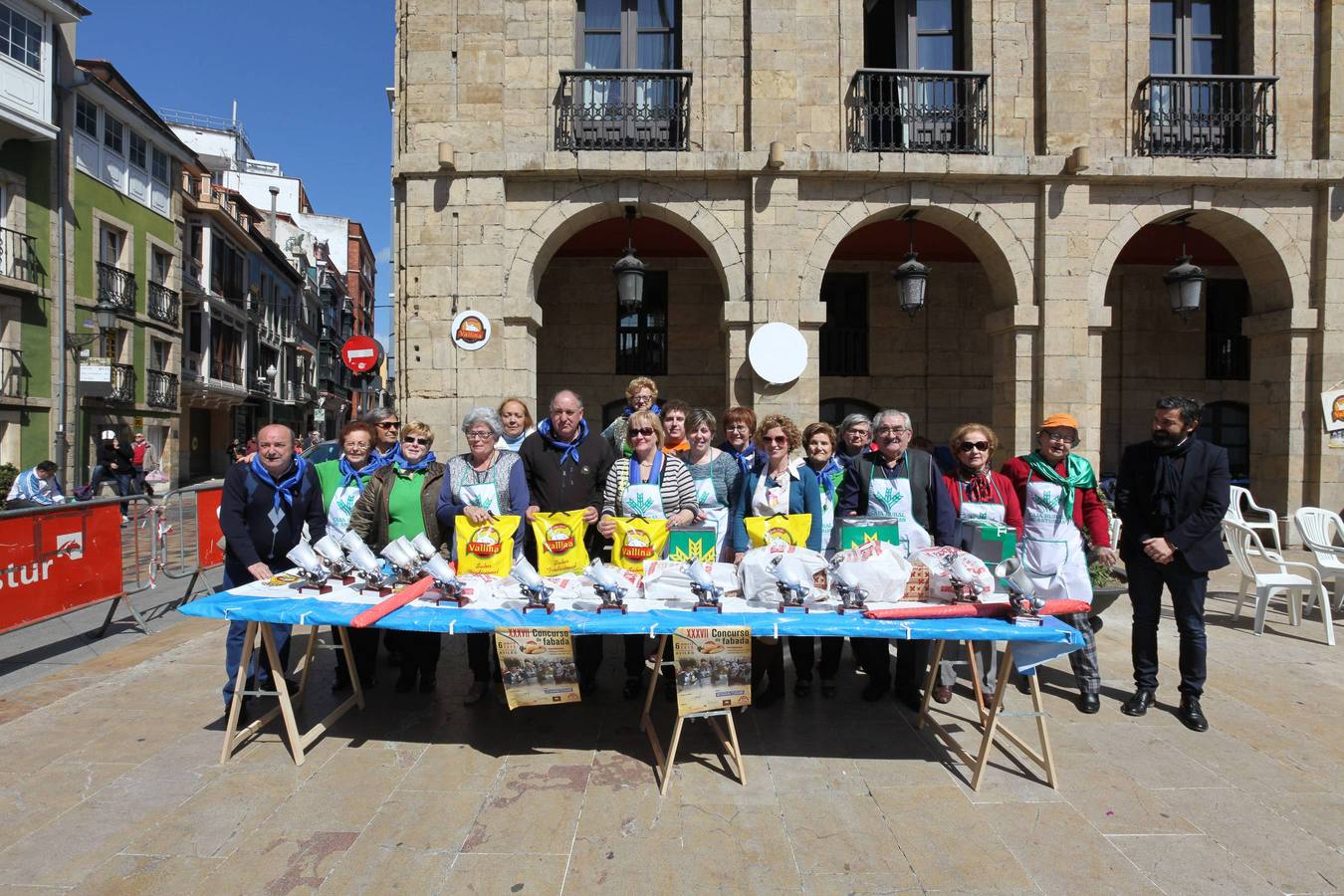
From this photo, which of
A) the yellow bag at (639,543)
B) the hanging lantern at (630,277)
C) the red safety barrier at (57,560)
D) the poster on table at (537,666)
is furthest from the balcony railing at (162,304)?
the poster on table at (537,666)

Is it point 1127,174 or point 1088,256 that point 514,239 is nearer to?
point 1088,256

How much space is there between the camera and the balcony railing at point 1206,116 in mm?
9523

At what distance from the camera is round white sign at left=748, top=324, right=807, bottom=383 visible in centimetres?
895

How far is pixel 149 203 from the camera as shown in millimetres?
22484

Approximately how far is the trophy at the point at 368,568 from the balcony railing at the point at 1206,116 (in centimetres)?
1108

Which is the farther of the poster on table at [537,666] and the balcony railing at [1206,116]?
the balcony railing at [1206,116]

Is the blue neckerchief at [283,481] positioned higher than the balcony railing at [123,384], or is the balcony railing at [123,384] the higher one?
the balcony railing at [123,384]

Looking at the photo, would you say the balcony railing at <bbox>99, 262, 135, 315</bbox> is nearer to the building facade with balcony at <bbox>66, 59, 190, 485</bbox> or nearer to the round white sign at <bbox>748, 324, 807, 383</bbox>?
the building facade with balcony at <bbox>66, 59, 190, 485</bbox>

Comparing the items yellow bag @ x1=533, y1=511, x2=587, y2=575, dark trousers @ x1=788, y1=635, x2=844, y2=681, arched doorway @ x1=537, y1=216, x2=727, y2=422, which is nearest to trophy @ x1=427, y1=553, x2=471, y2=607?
yellow bag @ x1=533, y1=511, x2=587, y2=575

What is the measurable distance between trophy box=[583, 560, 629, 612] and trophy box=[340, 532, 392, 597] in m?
1.13

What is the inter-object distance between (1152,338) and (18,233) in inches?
1008

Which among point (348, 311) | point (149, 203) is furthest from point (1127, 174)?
point (348, 311)

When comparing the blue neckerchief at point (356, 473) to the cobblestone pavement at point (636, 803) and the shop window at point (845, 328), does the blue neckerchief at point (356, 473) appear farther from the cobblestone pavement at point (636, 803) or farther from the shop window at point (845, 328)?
the shop window at point (845, 328)

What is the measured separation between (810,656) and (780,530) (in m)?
1.14
